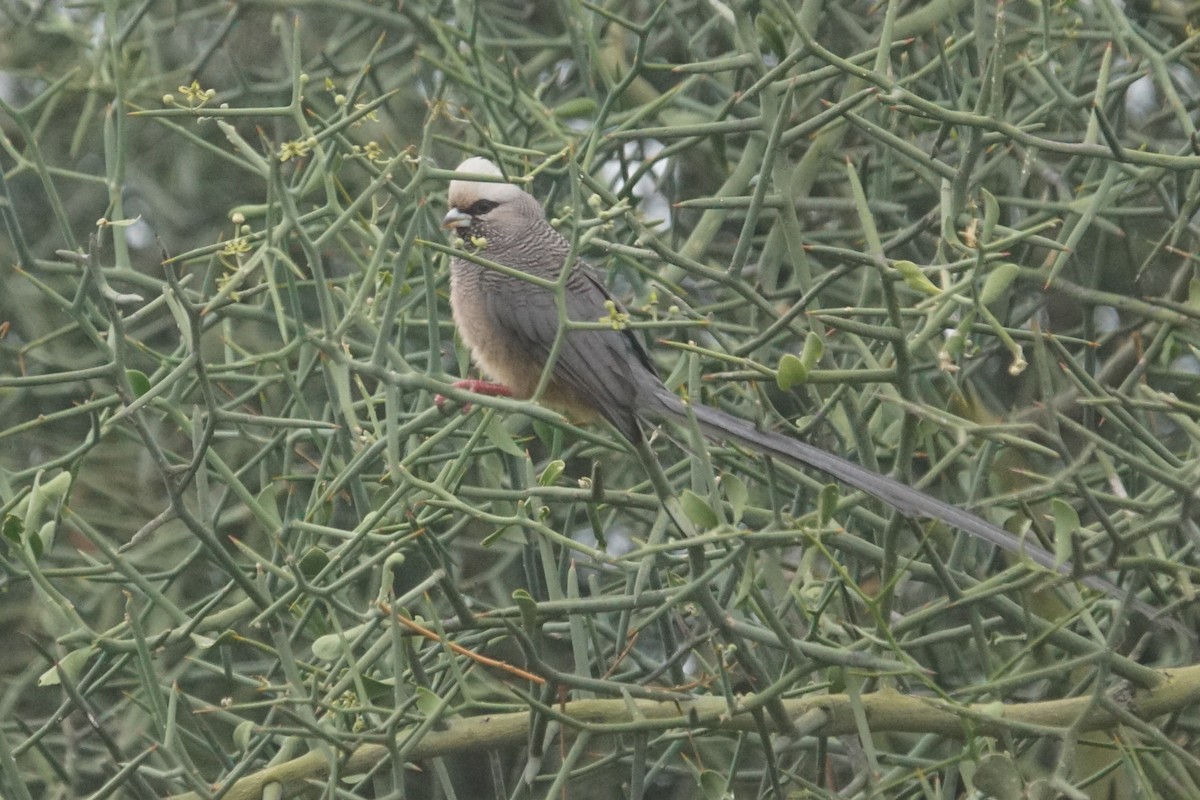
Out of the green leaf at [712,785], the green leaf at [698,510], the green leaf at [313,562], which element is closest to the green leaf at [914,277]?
the green leaf at [698,510]

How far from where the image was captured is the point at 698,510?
237 centimetres

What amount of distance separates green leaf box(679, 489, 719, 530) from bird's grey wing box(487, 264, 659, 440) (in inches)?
26.2

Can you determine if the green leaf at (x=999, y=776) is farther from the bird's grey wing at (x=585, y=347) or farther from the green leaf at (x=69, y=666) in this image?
the green leaf at (x=69, y=666)

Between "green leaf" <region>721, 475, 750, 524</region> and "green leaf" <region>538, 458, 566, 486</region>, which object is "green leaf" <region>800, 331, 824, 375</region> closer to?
"green leaf" <region>721, 475, 750, 524</region>

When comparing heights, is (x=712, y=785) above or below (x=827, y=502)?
below

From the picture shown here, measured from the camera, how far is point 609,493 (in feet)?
8.84

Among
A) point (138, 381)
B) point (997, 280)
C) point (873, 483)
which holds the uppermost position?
point (997, 280)

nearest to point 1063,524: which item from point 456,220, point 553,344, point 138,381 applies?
point 553,344

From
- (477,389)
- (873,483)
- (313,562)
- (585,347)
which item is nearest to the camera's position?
(313,562)

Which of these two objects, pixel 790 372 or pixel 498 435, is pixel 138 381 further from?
pixel 790 372

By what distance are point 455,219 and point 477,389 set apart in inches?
26.5

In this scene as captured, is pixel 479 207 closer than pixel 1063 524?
No

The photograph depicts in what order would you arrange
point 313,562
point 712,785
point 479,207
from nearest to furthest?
point 712,785 < point 313,562 < point 479,207

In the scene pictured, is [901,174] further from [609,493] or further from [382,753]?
[382,753]
